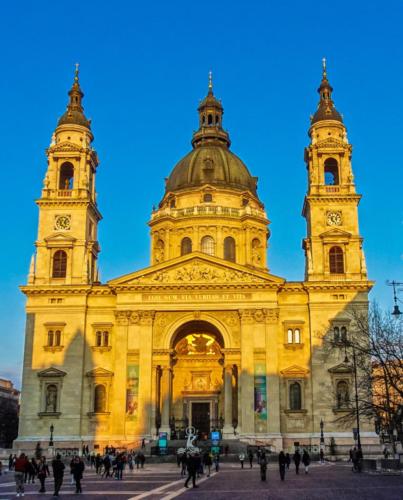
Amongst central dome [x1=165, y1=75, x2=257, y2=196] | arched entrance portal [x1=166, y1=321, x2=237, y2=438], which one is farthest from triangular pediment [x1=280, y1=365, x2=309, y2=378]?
central dome [x1=165, y1=75, x2=257, y2=196]

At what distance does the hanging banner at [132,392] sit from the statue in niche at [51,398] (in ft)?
20.5

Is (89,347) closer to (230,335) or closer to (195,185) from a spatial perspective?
(230,335)

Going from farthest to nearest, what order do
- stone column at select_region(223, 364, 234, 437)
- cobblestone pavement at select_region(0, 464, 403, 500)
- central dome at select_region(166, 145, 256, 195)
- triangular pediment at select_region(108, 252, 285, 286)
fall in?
central dome at select_region(166, 145, 256, 195) → triangular pediment at select_region(108, 252, 285, 286) → stone column at select_region(223, 364, 234, 437) → cobblestone pavement at select_region(0, 464, 403, 500)

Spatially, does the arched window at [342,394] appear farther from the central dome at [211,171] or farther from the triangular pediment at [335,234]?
the central dome at [211,171]

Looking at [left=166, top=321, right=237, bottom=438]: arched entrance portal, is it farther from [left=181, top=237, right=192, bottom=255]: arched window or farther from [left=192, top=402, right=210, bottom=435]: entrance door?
[left=181, top=237, right=192, bottom=255]: arched window

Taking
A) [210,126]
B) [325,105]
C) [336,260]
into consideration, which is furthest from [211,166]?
[336,260]

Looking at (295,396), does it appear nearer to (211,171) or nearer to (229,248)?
(229,248)

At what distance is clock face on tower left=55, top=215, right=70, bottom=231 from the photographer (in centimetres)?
6319

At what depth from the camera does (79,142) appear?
6569 cm

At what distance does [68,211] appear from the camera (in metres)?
63.5

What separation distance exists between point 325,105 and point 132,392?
31792 millimetres

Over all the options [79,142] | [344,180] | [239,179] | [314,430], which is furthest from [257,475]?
[239,179]

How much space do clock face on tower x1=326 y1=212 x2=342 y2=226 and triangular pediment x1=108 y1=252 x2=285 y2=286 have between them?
774cm

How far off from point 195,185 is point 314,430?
30.0 meters
